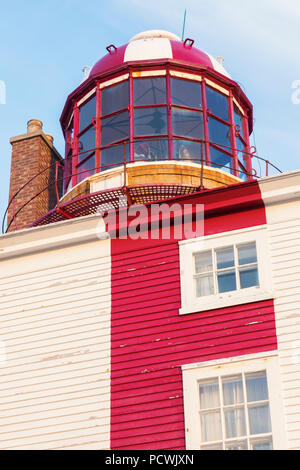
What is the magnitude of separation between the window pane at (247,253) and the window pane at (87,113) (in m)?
6.71

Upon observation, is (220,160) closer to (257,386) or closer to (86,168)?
(86,168)

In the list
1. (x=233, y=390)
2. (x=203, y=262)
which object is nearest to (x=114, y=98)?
(x=203, y=262)

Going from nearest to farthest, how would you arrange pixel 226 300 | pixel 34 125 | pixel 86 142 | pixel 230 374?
pixel 230 374 → pixel 226 300 → pixel 86 142 → pixel 34 125

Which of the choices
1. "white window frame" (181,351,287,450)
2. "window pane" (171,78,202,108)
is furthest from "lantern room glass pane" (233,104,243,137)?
"white window frame" (181,351,287,450)

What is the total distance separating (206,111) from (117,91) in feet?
7.16

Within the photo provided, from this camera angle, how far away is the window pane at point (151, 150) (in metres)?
18.1

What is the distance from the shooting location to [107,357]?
13852 mm

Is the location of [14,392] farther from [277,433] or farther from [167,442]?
[277,433]

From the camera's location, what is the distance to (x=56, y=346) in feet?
47.2

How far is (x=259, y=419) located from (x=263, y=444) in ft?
1.30

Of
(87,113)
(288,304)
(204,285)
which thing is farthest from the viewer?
(87,113)

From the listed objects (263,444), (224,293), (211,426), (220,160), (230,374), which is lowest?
(263,444)

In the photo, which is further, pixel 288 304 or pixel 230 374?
pixel 288 304

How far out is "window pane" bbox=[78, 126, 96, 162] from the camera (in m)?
19.1
